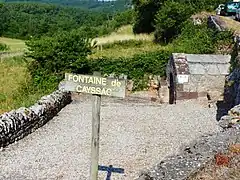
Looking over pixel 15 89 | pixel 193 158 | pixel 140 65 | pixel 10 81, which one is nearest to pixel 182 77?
pixel 140 65

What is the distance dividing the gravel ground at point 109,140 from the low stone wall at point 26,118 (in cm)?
20

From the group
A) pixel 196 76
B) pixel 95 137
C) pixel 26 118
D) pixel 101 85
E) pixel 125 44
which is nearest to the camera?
pixel 101 85

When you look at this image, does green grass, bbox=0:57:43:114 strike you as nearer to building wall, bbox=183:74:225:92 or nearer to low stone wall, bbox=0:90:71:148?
low stone wall, bbox=0:90:71:148

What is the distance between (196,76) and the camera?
63.9ft

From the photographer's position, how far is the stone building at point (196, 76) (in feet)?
63.6

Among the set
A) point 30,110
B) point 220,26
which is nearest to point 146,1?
point 220,26

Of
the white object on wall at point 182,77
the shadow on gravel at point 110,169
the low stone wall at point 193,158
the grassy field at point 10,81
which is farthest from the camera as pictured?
the white object on wall at point 182,77

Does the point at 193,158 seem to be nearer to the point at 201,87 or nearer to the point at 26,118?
the point at 26,118

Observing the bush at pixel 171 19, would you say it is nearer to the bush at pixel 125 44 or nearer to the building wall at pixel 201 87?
the bush at pixel 125 44

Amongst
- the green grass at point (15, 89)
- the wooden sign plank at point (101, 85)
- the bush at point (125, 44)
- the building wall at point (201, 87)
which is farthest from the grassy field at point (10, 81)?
the wooden sign plank at point (101, 85)

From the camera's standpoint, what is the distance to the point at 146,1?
139 ft

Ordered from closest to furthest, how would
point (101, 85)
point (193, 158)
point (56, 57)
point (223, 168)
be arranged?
point (223, 168), point (193, 158), point (101, 85), point (56, 57)

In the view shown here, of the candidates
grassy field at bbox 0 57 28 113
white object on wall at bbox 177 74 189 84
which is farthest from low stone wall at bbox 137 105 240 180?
white object on wall at bbox 177 74 189 84

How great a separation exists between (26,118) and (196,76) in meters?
8.39
